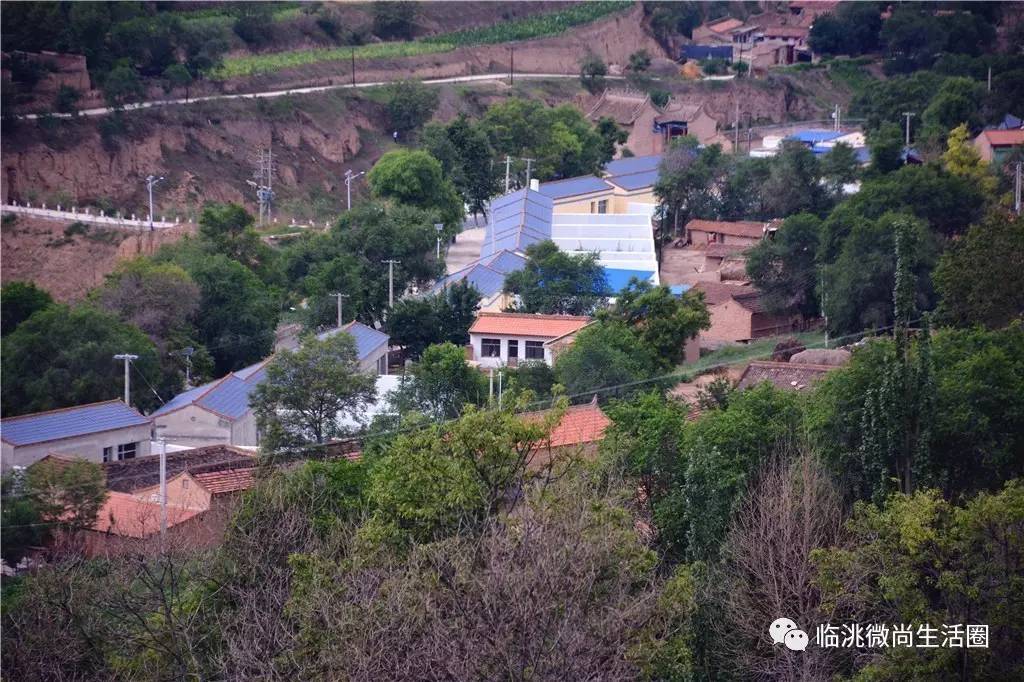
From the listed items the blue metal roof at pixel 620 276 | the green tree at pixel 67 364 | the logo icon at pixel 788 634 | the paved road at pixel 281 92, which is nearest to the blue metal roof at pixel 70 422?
the green tree at pixel 67 364

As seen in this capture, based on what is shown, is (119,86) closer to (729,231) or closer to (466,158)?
(466,158)

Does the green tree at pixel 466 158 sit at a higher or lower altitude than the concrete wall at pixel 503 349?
higher

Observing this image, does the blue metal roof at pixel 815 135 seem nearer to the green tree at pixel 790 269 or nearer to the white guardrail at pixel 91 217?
the green tree at pixel 790 269

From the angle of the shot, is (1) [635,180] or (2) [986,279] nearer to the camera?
(2) [986,279]

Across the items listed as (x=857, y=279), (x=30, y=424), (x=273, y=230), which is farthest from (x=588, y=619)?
(x=273, y=230)

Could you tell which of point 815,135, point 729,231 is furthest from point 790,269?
point 815,135

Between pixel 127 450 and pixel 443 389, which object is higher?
pixel 443 389
